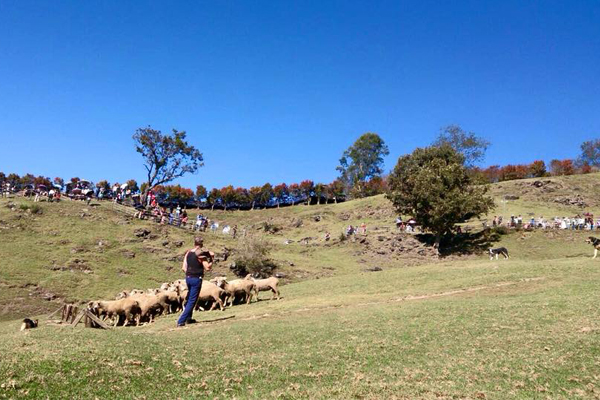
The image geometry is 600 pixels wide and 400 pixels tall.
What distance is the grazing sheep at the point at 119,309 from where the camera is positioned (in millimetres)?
19953

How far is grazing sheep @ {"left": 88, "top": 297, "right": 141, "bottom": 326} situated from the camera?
20.0 m

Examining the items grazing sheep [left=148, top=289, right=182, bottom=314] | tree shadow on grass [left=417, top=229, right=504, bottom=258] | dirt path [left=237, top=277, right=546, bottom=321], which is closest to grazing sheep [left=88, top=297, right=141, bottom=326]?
grazing sheep [left=148, top=289, right=182, bottom=314]

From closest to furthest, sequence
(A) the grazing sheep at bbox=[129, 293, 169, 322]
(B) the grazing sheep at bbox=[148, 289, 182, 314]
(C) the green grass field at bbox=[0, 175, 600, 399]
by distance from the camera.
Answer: (C) the green grass field at bbox=[0, 175, 600, 399] < (A) the grazing sheep at bbox=[129, 293, 169, 322] < (B) the grazing sheep at bbox=[148, 289, 182, 314]

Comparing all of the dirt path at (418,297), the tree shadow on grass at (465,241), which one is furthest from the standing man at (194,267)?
the tree shadow on grass at (465,241)

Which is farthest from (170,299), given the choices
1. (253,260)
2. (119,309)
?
(253,260)

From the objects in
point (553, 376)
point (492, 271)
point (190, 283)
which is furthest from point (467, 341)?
point (492, 271)

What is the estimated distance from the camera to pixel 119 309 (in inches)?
788

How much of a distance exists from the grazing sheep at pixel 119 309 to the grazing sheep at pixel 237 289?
5.81m

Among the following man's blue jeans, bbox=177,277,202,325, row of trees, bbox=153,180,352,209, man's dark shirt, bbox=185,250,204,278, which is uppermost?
row of trees, bbox=153,180,352,209

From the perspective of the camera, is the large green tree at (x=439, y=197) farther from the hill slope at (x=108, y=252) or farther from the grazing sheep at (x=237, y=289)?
the grazing sheep at (x=237, y=289)

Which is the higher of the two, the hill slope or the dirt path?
the hill slope

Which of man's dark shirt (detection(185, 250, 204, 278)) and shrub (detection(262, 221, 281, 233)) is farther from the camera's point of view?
shrub (detection(262, 221, 281, 233))

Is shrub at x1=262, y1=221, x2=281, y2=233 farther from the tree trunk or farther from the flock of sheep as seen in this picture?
the flock of sheep

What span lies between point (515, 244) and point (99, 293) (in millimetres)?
45629
